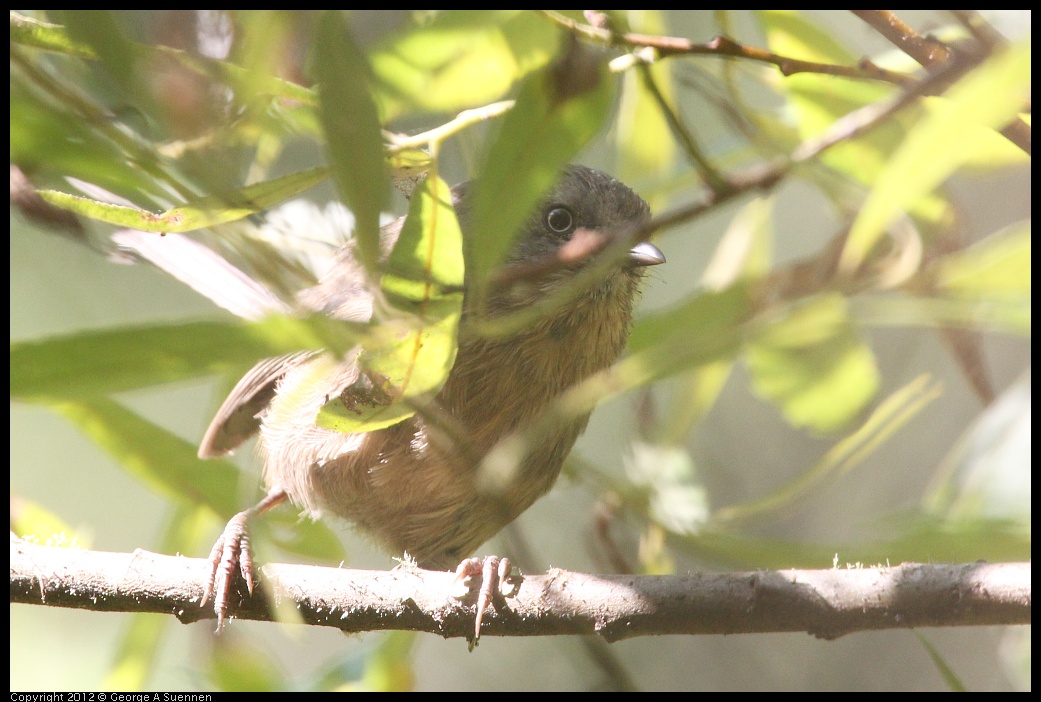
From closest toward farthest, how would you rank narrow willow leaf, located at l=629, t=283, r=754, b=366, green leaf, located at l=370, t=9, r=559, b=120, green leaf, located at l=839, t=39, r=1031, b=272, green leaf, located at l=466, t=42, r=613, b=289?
green leaf, located at l=839, t=39, r=1031, b=272
green leaf, located at l=466, t=42, r=613, b=289
narrow willow leaf, located at l=629, t=283, r=754, b=366
green leaf, located at l=370, t=9, r=559, b=120

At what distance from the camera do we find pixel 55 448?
196 inches

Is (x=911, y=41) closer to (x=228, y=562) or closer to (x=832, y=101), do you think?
(x=832, y=101)

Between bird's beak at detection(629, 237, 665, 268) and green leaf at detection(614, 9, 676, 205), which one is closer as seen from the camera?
bird's beak at detection(629, 237, 665, 268)

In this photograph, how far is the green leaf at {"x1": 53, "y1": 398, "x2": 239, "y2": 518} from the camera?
6.25 feet

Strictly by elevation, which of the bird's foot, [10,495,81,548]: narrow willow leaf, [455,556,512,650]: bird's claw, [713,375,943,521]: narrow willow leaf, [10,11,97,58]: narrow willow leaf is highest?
[10,11,97,58]: narrow willow leaf

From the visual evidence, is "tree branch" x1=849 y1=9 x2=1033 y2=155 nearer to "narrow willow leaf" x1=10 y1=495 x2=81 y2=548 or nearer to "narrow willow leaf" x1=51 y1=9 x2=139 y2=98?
"narrow willow leaf" x1=51 y1=9 x2=139 y2=98

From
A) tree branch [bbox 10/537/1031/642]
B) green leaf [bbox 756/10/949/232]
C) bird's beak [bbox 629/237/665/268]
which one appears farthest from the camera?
bird's beak [bbox 629/237/665/268]

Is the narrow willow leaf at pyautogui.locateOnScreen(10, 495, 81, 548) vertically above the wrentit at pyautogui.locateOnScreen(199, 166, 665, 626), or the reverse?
the narrow willow leaf at pyautogui.locateOnScreen(10, 495, 81, 548)

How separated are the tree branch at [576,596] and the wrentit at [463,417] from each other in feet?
0.70

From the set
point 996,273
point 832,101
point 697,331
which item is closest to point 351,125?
point 697,331

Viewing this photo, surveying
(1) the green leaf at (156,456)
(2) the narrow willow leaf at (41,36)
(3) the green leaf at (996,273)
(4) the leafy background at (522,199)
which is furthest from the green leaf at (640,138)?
(2) the narrow willow leaf at (41,36)

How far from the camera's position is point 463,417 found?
222 centimetres

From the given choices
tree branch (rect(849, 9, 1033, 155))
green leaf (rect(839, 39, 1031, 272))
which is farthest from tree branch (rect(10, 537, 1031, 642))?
green leaf (rect(839, 39, 1031, 272))
